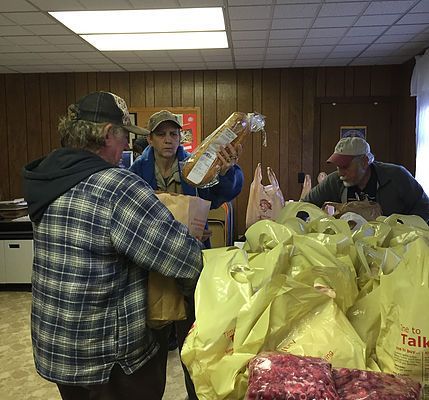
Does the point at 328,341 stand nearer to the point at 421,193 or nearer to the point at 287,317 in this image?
the point at 287,317

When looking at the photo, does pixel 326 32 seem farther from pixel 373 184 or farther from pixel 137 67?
pixel 137 67

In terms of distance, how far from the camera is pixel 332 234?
3.43 ft

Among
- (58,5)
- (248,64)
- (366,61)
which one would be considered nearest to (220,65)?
(248,64)

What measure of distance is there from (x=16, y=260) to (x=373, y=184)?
3471 mm

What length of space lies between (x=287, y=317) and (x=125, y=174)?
1.91 ft

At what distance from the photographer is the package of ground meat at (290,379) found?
62cm

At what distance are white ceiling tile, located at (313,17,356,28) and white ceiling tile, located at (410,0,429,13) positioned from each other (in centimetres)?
40

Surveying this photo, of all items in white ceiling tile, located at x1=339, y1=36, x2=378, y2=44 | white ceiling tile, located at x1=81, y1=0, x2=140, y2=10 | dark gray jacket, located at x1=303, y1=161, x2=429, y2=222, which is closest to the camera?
dark gray jacket, located at x1=303, y1=161, x2=429, y2=222

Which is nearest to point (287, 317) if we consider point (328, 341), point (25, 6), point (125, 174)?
point (328, 341)

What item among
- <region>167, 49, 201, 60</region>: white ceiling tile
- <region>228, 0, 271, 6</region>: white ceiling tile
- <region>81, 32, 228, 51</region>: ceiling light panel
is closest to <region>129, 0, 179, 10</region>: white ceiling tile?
<region>228, 0, 271, 6</region>: white ceiling tile

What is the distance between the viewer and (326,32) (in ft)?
11.5

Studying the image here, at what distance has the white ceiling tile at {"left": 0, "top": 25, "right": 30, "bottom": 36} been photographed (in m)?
3.33

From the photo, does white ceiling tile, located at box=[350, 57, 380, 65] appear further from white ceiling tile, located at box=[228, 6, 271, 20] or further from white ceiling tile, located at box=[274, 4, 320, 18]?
white ceiling tile, located at box=[228, 6, 271, 20]

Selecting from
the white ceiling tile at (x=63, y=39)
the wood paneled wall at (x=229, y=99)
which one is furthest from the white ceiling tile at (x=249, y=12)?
the wood paneled wall at (x=229, y=99)
